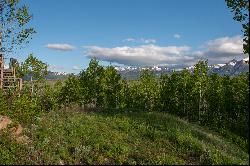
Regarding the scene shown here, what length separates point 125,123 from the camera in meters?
33.9

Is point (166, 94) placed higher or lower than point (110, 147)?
higher

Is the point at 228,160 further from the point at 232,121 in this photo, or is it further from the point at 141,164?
the point at 232,121

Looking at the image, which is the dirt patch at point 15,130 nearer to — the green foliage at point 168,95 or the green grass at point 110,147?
the green grass at point 110,147

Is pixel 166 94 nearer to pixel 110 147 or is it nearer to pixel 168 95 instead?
pixel 168 95

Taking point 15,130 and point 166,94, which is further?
point 166,94

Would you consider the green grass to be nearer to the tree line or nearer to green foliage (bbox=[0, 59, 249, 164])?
green foliage (bbox=[0, 59, 249, 164])

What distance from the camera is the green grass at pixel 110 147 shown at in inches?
953

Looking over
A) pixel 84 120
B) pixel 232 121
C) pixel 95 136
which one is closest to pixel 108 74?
pixel 232 121

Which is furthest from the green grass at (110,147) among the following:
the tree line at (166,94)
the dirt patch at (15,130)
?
the tree line at (166,94)

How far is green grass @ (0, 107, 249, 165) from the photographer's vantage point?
79.4ft

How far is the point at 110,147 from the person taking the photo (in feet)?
85.0

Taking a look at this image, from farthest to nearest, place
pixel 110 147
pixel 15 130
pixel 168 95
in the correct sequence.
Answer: pixel 168 95, pixel 15 130, pixel 110 147

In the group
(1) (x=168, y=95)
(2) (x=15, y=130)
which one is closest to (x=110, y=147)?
(2) (x=15, y=130)

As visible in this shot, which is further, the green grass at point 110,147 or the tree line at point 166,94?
the tree line at point 166,94
